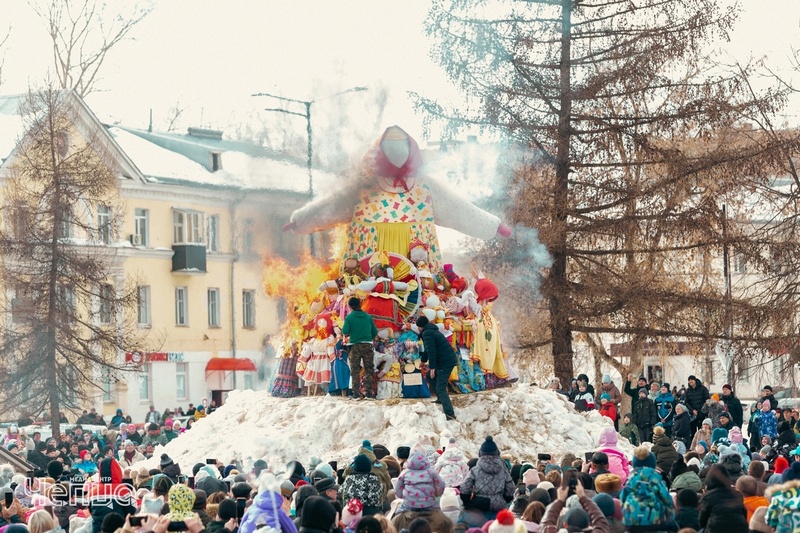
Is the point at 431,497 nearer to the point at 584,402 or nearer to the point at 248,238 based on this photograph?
the point at 584,402

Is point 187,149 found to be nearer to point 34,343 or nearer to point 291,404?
point 34,343

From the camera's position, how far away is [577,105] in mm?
30422

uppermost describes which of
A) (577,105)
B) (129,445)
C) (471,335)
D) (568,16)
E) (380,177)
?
(568,16)

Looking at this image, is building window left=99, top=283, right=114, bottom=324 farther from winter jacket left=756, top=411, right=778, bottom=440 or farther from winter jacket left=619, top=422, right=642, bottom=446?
winter jacket left=756, top=411, right=778, bottom=440

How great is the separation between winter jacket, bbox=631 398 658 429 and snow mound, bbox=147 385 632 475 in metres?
2.70

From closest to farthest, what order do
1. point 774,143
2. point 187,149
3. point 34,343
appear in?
point 774,143, point 34,343, point 187,149

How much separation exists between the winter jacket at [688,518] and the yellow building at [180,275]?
35.2m

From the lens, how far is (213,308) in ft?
169

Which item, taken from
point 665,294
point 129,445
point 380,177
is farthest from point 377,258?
point 665,294

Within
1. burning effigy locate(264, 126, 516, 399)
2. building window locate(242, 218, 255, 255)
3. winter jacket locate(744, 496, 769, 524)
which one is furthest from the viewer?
building window locate(242, 218, 255, 255)

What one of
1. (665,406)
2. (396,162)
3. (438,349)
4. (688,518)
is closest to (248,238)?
(396,162)

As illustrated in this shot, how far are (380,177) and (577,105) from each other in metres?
10.1

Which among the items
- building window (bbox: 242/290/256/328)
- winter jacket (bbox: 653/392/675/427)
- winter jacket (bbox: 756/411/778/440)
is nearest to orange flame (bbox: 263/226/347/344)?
winter jacket (bbox: 653/392/675/427)

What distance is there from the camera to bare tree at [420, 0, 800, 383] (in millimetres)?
29359
